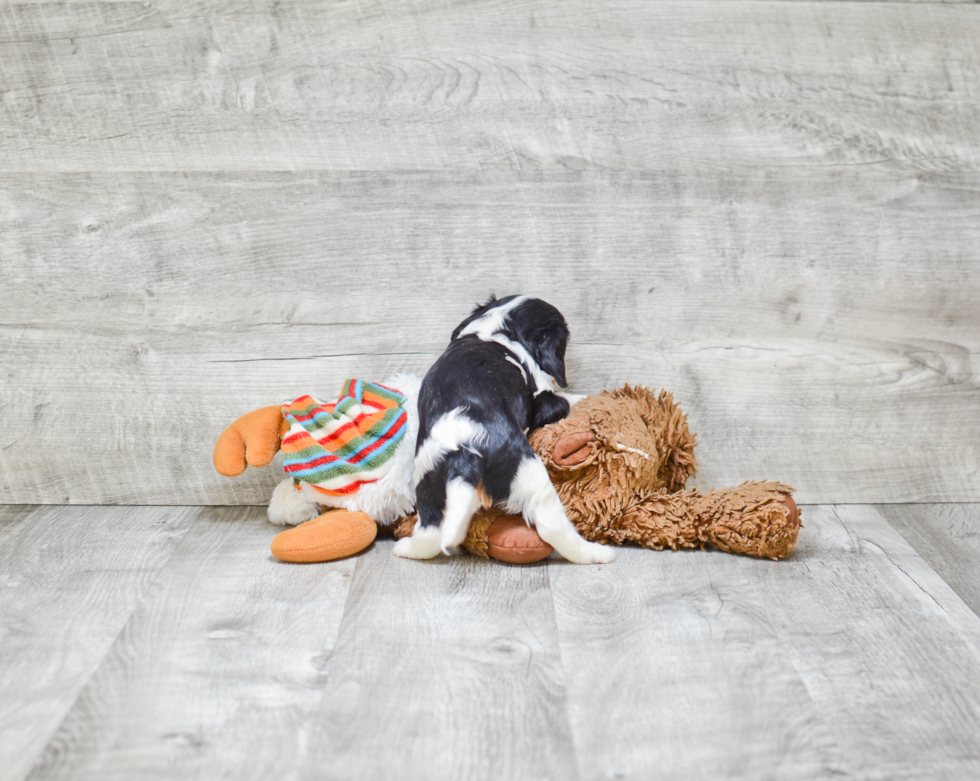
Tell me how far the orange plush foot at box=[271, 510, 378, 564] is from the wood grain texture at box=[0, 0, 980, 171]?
57 centimetres

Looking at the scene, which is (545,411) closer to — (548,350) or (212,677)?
(548,350)

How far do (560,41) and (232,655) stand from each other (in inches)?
40.5

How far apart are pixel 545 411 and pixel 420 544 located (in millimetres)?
273

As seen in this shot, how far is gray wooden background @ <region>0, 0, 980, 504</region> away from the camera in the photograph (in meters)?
1.33

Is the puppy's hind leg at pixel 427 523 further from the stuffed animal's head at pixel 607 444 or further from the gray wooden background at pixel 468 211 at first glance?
the gray wooden background at pixel 468 211

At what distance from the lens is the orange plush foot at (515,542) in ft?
3.91

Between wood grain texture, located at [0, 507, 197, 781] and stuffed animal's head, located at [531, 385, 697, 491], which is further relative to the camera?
stuffed animal's head, located at [531, 385, 697, 491]

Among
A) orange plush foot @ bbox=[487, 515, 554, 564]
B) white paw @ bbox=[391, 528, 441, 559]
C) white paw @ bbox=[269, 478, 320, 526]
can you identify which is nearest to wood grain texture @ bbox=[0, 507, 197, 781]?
white paw @ bbox=[269, 478, 320, 526]

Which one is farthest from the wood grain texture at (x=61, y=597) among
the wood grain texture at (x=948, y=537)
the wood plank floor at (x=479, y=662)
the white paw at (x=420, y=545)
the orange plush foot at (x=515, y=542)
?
the wood grain texture at (x=948, y=537)

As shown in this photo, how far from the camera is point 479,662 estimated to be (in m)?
0.98

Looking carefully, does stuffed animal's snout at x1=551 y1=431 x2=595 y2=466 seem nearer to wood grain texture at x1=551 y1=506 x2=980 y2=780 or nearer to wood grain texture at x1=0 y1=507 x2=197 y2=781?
wood grain texture at x1=551 y1=506 x2=980 y2=780

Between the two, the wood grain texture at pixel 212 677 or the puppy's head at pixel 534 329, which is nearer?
the wood grain texture at pixel 212 677

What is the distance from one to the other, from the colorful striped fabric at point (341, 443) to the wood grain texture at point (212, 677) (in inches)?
5.1

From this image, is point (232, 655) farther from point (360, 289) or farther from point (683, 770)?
point (360, 289)
